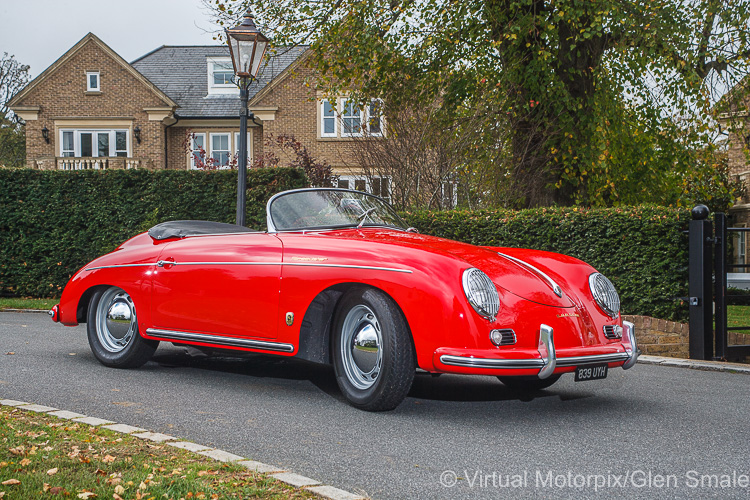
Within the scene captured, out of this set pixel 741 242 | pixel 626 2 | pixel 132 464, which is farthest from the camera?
pixel 741 242

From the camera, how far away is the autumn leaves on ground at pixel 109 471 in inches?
130

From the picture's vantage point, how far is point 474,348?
185 inches

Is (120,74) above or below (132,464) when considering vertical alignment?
above

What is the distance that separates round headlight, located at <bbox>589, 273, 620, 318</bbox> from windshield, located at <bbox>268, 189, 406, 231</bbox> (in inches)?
68.8

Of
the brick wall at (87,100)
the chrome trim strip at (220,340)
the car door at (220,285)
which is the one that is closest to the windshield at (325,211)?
the car door at (220,285)

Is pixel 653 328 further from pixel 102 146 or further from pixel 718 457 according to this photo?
pixel 102 146

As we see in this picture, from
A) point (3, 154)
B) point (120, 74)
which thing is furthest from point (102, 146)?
point (3, 154)

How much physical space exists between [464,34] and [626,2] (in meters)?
2.95

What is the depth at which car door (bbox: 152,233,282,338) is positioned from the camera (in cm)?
577

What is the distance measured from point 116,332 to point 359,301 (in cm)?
287

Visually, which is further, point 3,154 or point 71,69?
point 3,154

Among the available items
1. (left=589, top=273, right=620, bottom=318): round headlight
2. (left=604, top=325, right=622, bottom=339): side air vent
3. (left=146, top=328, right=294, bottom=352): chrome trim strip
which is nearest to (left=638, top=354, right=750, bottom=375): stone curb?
(left=589, top=273, right=620, bottom=318): round headlight

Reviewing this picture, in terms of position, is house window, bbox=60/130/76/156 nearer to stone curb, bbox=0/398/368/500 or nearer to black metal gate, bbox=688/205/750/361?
black metal gate, bbox=688/205/750/361

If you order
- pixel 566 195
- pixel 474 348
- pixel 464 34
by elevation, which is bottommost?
pixel 474 348
